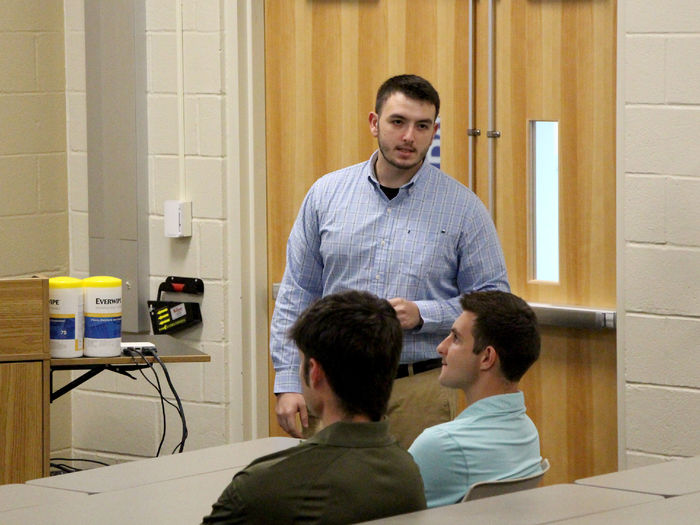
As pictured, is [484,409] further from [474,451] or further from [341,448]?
[341,448]

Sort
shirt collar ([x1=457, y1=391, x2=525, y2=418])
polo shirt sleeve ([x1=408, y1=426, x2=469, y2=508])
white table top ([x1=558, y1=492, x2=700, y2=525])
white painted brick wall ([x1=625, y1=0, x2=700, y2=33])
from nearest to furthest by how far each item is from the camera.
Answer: white table top ([x1=558, y1=492, x2=700, y2=525])
polo shirt sleeve ([x1=408, y1=426, x2=469, y2=508])
shirt collar ([x1=457, y1=391, x2=525, y2=418])
white painted brick wall ([x1=625, y1=0, x2=700, y2=33])

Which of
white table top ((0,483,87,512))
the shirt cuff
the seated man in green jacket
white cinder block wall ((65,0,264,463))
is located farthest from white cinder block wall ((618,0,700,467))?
white table top ((0,483,87,512))

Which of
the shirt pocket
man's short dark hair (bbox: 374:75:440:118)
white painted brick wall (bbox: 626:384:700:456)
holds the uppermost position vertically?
man's short dark hair (bbox: 374:75:440:118)

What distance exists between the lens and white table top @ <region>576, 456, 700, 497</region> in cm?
Result: 210

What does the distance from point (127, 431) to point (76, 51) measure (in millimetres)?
1469

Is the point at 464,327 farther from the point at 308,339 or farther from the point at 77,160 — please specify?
the point at 77,160

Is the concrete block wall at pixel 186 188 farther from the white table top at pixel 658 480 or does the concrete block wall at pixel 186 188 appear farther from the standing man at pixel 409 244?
the white table top at pixel 658 480

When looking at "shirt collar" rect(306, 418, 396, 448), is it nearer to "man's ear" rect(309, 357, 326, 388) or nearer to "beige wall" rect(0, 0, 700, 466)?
"man's ear" rect(309, 357, 326, 388)

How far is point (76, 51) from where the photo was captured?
453 centimetres

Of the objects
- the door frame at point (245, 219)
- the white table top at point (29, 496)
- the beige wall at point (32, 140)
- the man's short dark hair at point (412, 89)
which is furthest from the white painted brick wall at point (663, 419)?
the beige wall at point (32, 140)

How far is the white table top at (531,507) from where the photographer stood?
1.87m

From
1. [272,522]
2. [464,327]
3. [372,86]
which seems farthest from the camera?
[372,86]

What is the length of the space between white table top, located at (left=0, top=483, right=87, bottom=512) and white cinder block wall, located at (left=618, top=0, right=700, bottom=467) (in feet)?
6.38


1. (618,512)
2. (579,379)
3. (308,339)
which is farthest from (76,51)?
(618,512)
